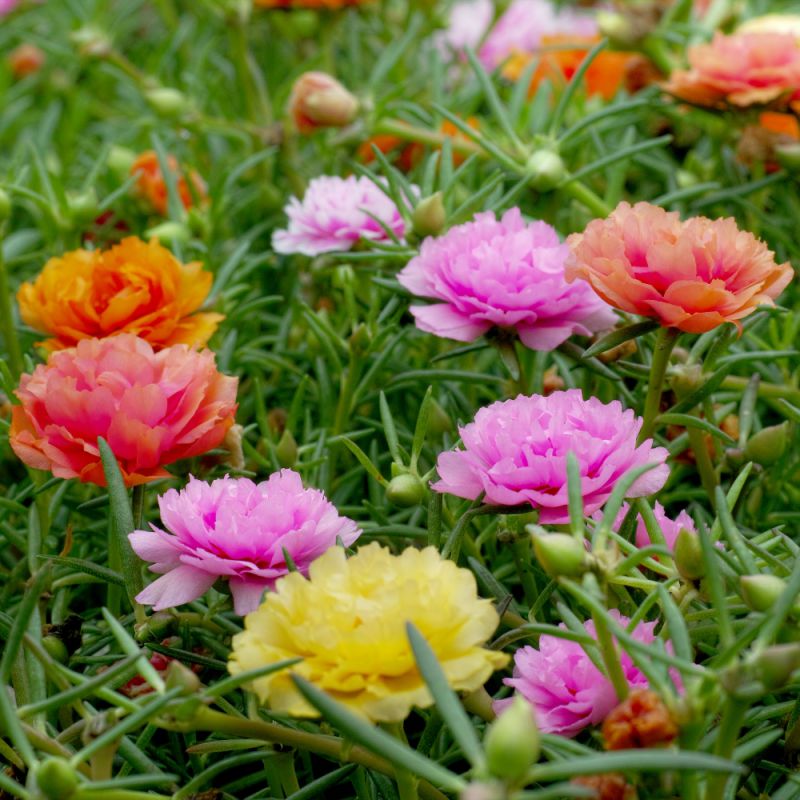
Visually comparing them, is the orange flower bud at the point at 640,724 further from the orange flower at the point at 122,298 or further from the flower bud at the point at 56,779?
the orange flower at the point at 122,298

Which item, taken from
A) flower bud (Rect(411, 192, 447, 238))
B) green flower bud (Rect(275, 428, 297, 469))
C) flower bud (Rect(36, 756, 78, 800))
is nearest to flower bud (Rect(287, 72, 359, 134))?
flower bud (Rect(411, 192, 447, 238))

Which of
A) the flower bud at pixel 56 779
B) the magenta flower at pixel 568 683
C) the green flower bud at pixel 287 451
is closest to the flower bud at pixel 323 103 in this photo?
the green flower bud at pixel 287 451

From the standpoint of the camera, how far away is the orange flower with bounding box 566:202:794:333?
667 mm

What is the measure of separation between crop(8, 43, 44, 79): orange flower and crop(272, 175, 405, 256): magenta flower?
0.96 metres

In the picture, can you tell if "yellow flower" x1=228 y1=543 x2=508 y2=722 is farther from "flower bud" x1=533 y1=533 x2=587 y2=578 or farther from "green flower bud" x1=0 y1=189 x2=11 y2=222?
"green flower bud" x1=0 y1=189 x2=11 y2=222

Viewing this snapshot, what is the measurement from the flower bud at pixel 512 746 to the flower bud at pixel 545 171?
0.63 m

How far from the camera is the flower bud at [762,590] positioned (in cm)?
53

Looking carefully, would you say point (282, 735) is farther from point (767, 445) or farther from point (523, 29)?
point (523, 29)

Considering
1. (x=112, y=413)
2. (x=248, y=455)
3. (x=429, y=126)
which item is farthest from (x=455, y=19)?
(x=112, y=413)

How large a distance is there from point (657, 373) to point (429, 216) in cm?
23

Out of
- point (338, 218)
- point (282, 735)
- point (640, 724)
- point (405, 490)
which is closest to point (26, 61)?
point (338, 218)

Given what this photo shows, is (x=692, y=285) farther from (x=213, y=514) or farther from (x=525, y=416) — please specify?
(x=213, y=514)

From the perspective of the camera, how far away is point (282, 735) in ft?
1.86

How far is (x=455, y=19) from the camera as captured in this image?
70.1 inches
